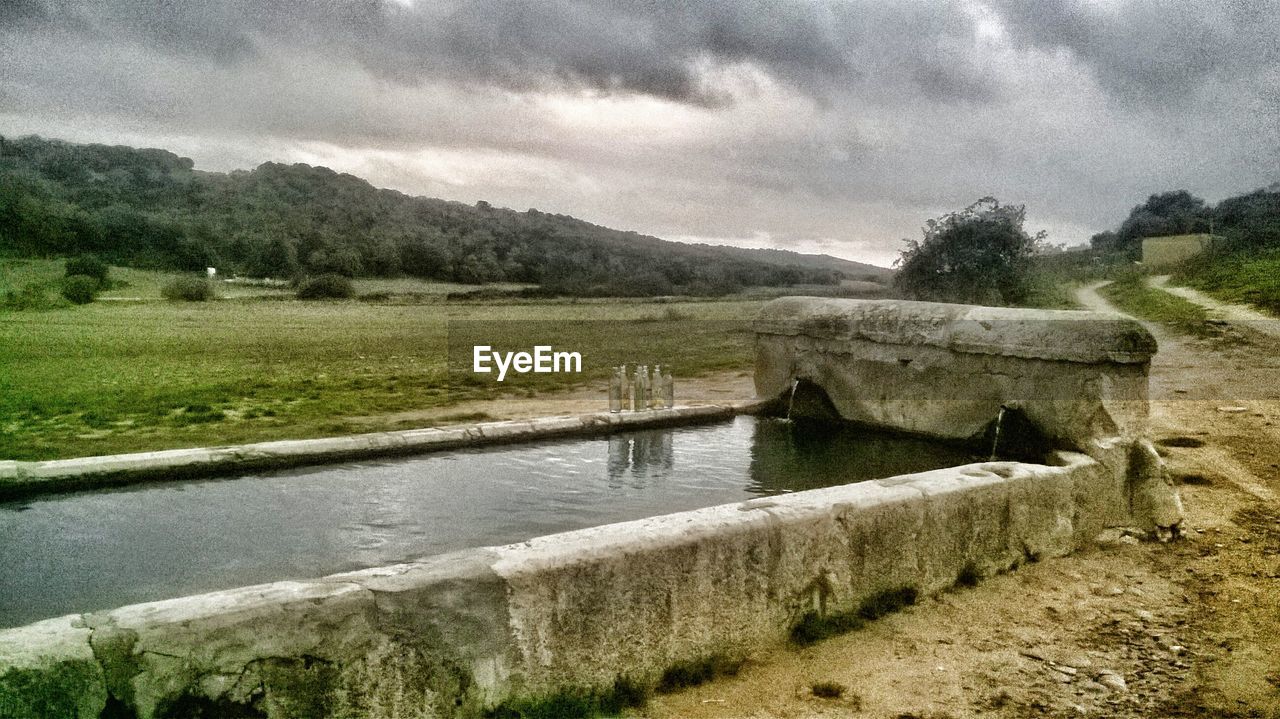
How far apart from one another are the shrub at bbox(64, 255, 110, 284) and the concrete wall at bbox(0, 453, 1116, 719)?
13654 millimetres

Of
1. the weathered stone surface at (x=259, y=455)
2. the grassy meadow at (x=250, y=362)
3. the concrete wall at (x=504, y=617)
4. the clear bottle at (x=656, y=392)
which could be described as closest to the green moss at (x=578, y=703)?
the concrete wall at (x=504, y=617)

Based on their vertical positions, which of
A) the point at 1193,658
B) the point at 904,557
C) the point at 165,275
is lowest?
the point at 1193,658

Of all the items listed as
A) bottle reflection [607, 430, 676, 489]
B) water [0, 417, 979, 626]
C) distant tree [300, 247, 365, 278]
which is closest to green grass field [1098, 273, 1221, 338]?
water [0, 417, 979, 626]

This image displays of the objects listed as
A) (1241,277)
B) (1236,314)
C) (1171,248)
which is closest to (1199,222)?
(1171,248)

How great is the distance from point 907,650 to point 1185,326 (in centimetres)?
1981

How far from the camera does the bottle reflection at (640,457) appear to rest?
5645 millimetres

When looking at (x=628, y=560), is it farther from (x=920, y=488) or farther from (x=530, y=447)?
(x=530, y=447)

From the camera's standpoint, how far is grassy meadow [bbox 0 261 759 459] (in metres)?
9.25

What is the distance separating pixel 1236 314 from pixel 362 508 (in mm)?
23423

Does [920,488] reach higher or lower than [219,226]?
lower

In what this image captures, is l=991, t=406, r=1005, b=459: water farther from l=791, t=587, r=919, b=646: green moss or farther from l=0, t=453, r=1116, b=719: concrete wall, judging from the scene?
l=791, t=587, r=919, b=646: green moss

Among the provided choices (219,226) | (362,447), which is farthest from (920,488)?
(219,226)

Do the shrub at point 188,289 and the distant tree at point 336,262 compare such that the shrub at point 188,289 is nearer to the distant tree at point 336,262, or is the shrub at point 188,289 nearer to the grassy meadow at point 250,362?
the grassy meadow at point 250,362

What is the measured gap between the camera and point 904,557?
165 inches
